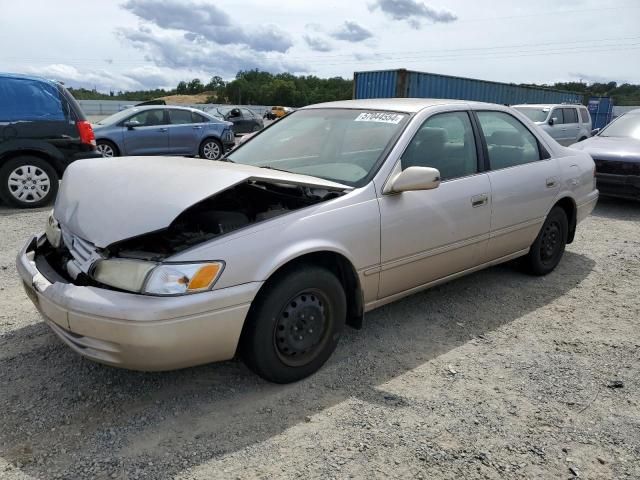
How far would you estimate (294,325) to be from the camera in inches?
109

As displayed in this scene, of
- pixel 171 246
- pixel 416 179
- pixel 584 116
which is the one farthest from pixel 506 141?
pixel 584 116

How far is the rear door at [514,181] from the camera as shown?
12.9 feet

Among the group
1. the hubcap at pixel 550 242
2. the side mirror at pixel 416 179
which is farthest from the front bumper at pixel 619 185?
the side mirror at pixel 416 179

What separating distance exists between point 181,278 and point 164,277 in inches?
3.0

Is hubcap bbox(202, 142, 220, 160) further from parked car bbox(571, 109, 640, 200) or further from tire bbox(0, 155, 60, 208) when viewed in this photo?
parked car bbox(571, 109, 640, 200)

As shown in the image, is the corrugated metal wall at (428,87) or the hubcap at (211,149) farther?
the corrugated metal wall at (428,87)

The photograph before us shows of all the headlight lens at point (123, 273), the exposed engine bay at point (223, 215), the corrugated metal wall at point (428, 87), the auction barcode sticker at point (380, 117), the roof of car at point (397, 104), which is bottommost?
the headlight lens at point (123, 273)

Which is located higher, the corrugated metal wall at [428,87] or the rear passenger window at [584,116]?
the corrugated metal wall at [428,87]

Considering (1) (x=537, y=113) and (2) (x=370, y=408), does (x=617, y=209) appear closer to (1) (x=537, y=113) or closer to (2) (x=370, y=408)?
(1) (x=537, y=113)

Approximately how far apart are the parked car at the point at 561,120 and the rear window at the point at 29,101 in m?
11.0

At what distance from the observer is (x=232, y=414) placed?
2602mm

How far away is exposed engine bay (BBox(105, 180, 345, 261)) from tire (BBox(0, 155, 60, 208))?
16.5 feet

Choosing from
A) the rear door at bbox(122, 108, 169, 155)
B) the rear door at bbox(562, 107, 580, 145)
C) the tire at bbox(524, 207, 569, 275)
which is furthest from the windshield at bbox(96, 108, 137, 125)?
the rear door at bbox(562, 107, 580, 145)

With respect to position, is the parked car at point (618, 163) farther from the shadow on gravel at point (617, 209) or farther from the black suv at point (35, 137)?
the black suv at point (35, 137)
